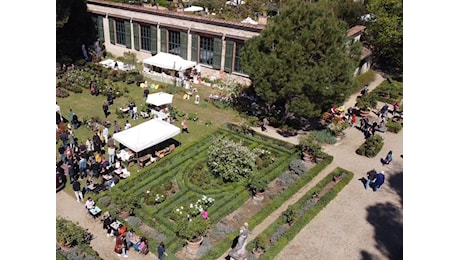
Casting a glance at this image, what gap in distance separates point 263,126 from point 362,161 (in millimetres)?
6538

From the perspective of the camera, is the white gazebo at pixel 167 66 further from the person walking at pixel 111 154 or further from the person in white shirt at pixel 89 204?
the person in white shirt at pixel 89 204

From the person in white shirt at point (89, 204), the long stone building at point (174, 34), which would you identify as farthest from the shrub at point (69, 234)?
the long stone building at point (174, 34)

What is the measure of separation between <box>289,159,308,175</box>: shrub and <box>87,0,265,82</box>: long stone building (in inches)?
501

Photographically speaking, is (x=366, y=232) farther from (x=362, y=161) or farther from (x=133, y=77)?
(x=133, y=77)

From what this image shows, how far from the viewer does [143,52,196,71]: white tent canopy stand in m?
32.5

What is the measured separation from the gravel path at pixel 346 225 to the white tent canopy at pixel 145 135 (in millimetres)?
3859

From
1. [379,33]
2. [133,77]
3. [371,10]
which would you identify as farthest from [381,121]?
[133,77]

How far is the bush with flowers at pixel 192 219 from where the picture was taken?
15.0 meters

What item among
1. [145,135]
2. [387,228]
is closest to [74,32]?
[145,135]

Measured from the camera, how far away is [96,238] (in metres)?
15.9

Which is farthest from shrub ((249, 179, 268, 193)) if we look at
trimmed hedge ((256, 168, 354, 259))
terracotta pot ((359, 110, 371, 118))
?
terracotta pot ((359, 110, 371, 118))

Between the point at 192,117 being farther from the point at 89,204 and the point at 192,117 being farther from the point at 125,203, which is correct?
the point at 89,204

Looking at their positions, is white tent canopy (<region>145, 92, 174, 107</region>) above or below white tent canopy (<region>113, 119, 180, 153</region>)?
below

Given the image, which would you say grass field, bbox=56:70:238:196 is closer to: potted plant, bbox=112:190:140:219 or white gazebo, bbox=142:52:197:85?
white gazebo, bbox=142:52:197:85
